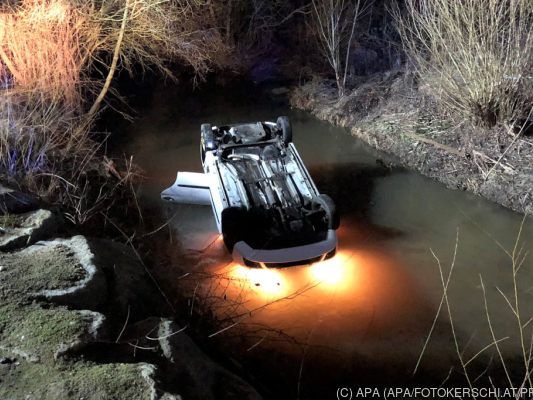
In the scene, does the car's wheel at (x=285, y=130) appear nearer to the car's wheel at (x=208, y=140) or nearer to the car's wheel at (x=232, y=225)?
the car's wheel at (x=208, y=140)

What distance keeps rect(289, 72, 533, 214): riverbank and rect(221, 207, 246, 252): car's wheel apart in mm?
5188

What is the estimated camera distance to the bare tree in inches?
565

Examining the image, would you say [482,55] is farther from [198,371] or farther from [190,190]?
[198,371]

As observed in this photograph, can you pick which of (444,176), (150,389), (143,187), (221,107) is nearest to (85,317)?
(150,389)

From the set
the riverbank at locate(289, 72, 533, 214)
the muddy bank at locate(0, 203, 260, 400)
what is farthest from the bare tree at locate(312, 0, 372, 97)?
the muddy bank at locate(0, 203, 260, 400)

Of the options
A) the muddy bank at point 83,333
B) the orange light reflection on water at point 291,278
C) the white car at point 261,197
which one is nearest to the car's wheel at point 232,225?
the white car at point 261,197

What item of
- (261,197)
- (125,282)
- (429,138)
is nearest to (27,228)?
(125,282)

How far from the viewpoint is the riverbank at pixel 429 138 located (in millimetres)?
10047

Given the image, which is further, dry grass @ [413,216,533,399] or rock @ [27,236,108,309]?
dry grass @ [413,216,533,399]

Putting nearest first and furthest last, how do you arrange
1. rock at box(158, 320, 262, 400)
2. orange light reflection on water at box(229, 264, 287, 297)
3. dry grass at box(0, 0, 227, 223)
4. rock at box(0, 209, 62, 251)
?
rock at box(158, 320, 262, 400)
rock at box(0, 209, 62, 251)
orange light reflection on water at box(229, 264, 287, 297)
dry grass at box(0, 0, 227, 223)

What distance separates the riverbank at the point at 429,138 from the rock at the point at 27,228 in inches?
301

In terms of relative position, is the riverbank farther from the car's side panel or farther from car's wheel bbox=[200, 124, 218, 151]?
the car's side panel

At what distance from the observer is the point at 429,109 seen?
12.5 metres

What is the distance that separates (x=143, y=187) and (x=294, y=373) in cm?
586
